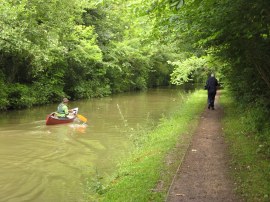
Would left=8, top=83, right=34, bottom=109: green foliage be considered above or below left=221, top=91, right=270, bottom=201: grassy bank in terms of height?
above

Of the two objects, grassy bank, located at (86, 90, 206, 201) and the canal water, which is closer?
grassy bank, located at (86, 90, 206, 201)

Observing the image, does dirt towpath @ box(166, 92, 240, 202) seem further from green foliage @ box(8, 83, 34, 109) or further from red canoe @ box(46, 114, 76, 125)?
green foliage @ box(8, 83, 34, 109)

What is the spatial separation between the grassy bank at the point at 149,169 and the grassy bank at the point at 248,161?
1554 mm

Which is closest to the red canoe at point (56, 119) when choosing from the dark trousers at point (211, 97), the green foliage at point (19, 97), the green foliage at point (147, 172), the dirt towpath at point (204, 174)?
the green foliage at point (147, 172)

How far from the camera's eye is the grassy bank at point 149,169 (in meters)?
8.03

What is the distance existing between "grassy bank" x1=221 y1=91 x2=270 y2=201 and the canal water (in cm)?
389

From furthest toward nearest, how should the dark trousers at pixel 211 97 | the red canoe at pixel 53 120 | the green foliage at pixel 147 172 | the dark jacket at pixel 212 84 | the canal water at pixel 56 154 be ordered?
the dark trousers at pixel 211 97 < the dark jacket at pixel 212 84 < the red canoe at pixel 53 120 < the canal water at pixel 56 154 < the green foliage at pixel 147 172

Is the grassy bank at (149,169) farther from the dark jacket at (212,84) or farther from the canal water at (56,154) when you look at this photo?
the dark jacket at (212,84)

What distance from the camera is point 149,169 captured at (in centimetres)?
973

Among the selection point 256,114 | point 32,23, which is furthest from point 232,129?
point 32,23

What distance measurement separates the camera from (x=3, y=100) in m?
25.3

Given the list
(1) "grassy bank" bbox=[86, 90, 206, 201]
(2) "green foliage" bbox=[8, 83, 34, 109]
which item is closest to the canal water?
(1) "grassy bank" bbox=[86, 90, 206, 201]

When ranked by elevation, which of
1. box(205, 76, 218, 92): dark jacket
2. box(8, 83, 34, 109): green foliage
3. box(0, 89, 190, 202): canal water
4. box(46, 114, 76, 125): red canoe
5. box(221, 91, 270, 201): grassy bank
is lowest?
box(0, 89, 190, 202): canal water

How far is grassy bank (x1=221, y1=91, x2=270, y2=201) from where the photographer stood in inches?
306
